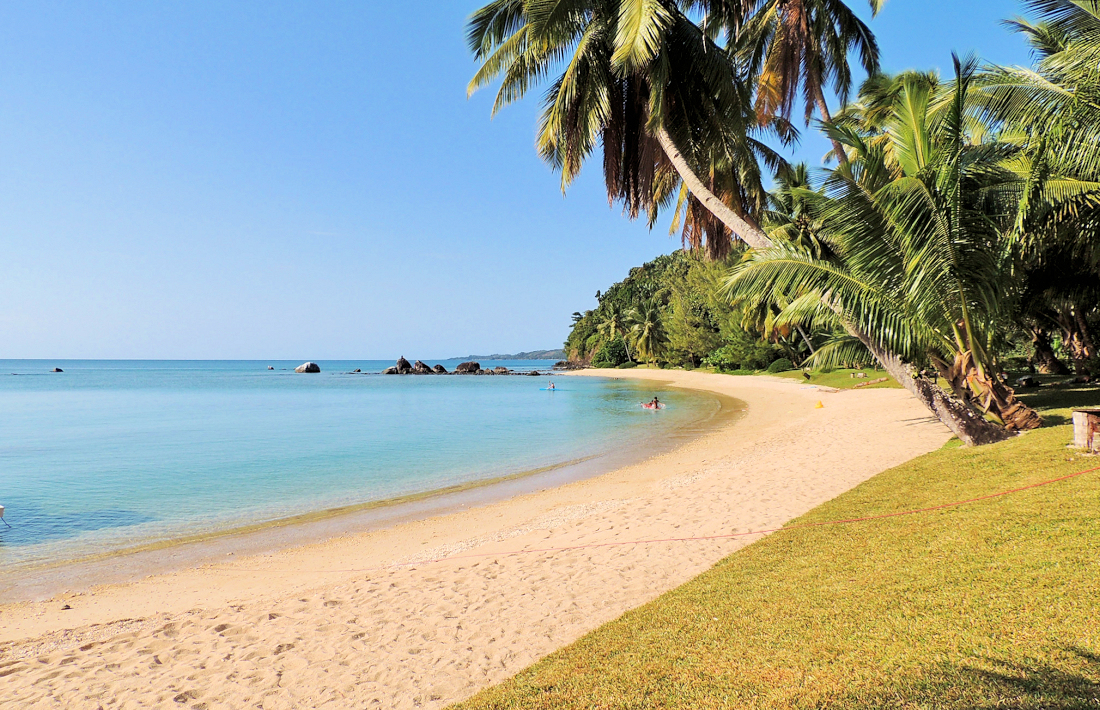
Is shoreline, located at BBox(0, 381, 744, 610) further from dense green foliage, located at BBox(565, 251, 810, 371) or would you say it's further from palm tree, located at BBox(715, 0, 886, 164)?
dense green foliage, located at BBox(565, 251, 810, 371)

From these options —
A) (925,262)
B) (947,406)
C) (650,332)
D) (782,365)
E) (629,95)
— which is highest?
(629,95)

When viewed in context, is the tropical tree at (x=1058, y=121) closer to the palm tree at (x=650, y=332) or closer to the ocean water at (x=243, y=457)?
the ocean water at (x=243, y=457)

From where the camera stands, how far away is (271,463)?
56.9 feet

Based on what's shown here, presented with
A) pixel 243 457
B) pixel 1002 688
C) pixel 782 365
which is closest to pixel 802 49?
pixel 1002 688

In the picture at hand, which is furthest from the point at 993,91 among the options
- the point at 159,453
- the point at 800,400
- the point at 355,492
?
the point at 159,453

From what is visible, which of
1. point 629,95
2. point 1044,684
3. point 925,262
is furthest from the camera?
point 629,95

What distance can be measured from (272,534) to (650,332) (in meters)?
68.8

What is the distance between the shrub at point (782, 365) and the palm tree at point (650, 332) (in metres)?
25.7

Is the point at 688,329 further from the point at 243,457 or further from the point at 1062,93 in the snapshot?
the point at 1062,93

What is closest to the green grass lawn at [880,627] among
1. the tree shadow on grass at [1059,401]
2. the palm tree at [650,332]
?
the tree shadow on grass at [1059,401]

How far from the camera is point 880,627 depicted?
3.72 metres

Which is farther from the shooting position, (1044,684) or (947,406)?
(947,406)

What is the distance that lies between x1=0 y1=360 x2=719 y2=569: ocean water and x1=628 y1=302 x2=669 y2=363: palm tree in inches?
1600

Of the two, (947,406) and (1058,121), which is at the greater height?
(1058,121)
